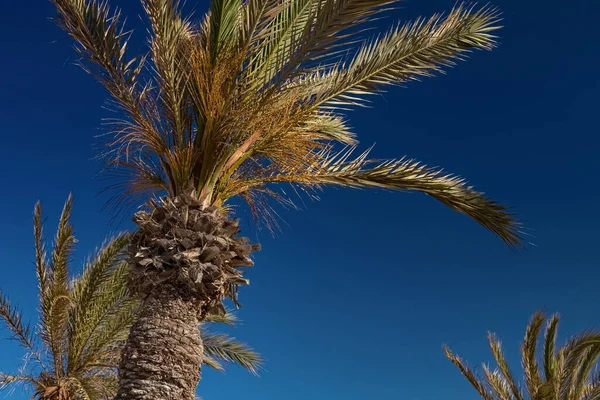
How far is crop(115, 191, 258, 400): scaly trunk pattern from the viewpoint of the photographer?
5867mm

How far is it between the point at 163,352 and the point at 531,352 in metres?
8.98

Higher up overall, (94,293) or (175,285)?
(94,293)

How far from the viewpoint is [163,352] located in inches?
234

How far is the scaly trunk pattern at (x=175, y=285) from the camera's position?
19.2 ft

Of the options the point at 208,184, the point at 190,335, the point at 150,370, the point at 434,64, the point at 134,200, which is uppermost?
the point at 434,64

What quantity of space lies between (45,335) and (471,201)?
8282 millimetres

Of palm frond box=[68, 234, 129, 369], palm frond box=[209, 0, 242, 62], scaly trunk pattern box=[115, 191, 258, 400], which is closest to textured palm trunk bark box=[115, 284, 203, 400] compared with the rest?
scaly trunk pattern box=[115, 191, 258, 400]

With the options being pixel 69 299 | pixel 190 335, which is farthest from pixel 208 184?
pixel 69 299

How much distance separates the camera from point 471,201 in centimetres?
805

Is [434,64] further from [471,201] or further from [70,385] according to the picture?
[70,385]

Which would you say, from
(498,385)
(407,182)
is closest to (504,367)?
(498,385)

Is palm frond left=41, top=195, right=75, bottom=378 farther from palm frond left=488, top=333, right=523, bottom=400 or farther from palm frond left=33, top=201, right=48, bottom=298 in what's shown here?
palm frond left=488, top=333, right=523, bottom=400

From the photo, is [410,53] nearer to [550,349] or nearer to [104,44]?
[104,44]

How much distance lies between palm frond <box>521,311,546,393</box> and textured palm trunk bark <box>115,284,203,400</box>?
27.7ft
